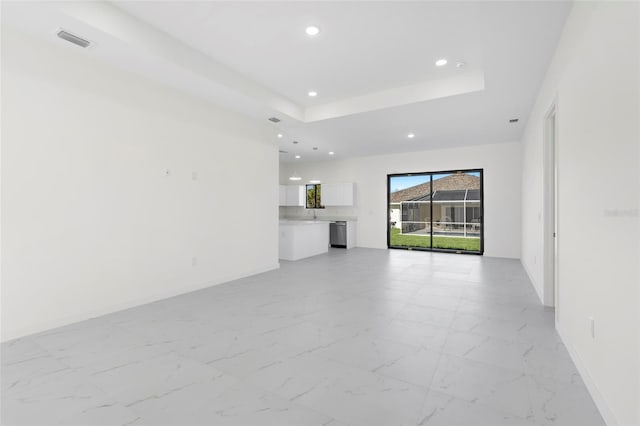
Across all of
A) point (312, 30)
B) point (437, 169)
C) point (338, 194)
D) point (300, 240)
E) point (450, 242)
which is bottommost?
point (450, 242)

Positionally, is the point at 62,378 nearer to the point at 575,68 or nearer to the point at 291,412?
the point at 291,412

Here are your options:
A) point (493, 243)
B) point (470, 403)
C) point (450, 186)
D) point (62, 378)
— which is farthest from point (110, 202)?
point (450, 186)

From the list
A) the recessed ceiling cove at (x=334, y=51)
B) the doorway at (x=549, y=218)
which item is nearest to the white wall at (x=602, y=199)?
the recessed ceiling cove at (x=334, y=51)

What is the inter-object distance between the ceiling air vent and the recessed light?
2.13 m

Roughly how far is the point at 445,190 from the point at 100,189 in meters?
8.80

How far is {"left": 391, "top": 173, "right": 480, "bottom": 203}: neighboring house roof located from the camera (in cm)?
917

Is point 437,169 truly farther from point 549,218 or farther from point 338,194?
point 549,218

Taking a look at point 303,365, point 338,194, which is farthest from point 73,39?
point 338,194

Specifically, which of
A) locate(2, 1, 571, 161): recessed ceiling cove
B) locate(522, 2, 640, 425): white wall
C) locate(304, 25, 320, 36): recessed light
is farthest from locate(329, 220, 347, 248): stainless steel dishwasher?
locate(522, 2, 640, 425): white wall

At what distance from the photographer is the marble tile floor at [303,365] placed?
1.79 m

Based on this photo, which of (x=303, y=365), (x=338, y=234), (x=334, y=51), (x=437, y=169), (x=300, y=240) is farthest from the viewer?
(x=338, y=234)

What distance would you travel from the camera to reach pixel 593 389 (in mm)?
1928

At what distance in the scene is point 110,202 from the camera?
11.5ft

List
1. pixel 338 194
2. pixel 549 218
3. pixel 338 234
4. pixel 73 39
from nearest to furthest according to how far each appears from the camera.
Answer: pixel 73 39, pixel 549 218, pixel 338 234, pixel 338 194
